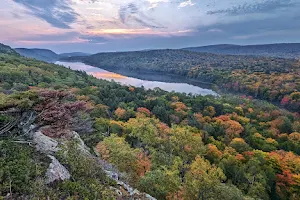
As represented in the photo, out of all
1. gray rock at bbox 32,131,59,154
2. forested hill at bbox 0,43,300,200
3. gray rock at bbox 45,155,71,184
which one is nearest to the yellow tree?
forested hill at bbox 0,43,300,200

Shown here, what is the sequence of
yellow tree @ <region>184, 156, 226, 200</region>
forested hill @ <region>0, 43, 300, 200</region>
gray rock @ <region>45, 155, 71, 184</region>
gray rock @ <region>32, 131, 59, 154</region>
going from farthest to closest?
1. yellow tree @ <region>184, 156, 226, 200</region>
2. gray rock @ <region>32, 131, 59, 154</region>
3. gray rock @ <region>45, 155, 71, 184</region>
4. forested hill @ <region>0, 43, 300, 200</region>

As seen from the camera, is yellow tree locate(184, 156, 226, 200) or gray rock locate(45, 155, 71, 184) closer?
gray rock locate(45, 155, 71, 184)

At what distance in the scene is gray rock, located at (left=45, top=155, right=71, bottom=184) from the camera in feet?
29.5

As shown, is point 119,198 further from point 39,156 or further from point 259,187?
point 259,187

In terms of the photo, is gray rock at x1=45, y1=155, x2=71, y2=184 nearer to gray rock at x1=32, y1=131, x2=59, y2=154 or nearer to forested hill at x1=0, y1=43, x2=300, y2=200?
forested hill at x1=0, y1=43, x2=300, y2=200

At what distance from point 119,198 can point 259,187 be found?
1923 cm

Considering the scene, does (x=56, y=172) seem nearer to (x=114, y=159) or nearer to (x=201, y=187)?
(x=114, y=159)

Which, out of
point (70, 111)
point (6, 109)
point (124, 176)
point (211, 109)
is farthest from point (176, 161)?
point (211, 109)

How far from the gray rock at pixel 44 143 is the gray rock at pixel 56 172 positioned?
84 cm

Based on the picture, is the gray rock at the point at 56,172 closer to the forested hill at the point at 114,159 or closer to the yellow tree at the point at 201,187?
the forested hill at the point at 114,159

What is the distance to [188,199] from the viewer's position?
16859 mm

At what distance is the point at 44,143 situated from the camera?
37.4ft

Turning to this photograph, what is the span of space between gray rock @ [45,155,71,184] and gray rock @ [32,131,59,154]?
835 mm

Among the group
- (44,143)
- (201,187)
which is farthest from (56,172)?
(201,187)
